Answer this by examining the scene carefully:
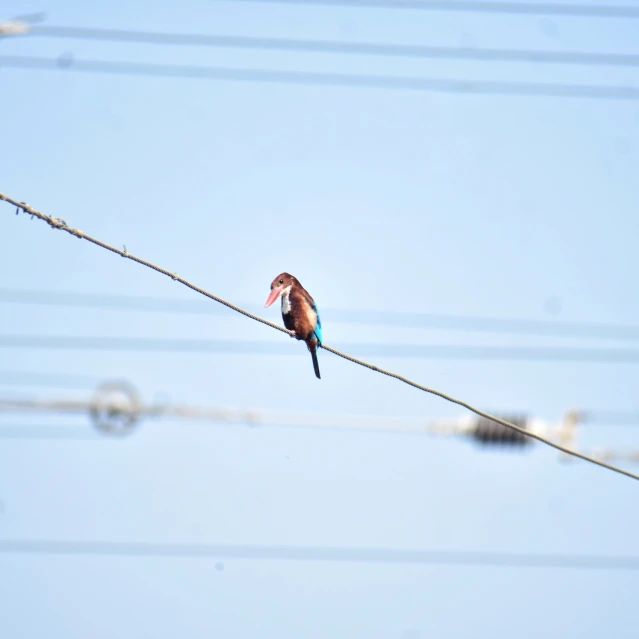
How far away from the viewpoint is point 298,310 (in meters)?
10.2

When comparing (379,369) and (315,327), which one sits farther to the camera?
(315,327)

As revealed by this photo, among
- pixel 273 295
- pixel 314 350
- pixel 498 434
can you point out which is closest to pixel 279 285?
pixel 273 295

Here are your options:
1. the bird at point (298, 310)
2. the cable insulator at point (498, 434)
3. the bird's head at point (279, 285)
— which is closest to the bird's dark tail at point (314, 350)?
the bird at point (298, 310)

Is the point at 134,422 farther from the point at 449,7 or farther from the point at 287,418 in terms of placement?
the point at 449,7

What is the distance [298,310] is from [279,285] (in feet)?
1.07

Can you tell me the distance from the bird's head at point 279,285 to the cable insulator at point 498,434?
20.8ft

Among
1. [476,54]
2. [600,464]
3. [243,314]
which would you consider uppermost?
[476,54]

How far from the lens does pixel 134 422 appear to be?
54.6 ft

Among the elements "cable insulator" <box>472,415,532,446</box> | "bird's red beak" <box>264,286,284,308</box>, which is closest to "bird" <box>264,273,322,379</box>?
"bird's red beak" <box>264,286,284,308</box>

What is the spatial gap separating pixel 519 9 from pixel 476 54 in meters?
0.96

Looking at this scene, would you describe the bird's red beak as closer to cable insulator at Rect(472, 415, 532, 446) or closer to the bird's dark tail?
the bird's dark tail

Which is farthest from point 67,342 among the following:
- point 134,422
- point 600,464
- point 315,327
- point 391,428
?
point 600,464

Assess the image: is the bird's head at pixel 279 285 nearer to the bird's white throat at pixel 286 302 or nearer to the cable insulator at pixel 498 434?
the bird's white throat at pixel 286 302

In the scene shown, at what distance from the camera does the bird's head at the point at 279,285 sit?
10289 millimetres
